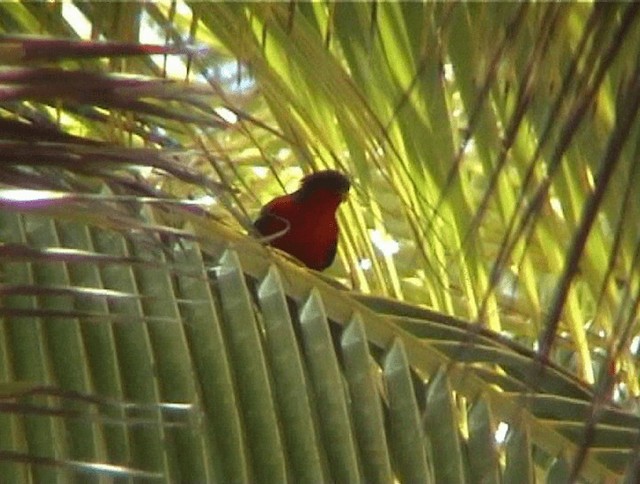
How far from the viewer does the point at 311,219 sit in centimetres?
479

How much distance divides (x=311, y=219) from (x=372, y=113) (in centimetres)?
300

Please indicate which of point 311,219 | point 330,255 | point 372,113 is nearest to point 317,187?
point 311,219

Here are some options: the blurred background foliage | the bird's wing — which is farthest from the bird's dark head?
the blurred background foliage

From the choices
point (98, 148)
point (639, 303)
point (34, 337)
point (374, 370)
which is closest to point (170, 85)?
point (98, 148)

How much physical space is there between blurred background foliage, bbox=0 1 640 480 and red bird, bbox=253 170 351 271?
1515 millimetres

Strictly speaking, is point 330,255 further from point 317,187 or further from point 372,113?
point 372,113

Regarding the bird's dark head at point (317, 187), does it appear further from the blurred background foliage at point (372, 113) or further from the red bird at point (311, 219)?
the blurred background foliage at point (372, 113)

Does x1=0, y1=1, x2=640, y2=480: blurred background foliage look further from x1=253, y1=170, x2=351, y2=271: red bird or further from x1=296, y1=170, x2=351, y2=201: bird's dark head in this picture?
x1=296, y1=170, x2=351, y2=201: bird's dark head

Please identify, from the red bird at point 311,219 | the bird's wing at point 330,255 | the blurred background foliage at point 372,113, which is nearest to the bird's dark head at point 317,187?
the red bird at point 311,219

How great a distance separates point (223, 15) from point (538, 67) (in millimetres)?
1156

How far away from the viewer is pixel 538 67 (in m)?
0.73

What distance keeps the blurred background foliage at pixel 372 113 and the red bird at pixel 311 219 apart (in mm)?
1515

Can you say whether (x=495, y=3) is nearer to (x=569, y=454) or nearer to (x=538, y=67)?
(x=538, y=67)

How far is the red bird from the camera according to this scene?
4.46 metres
